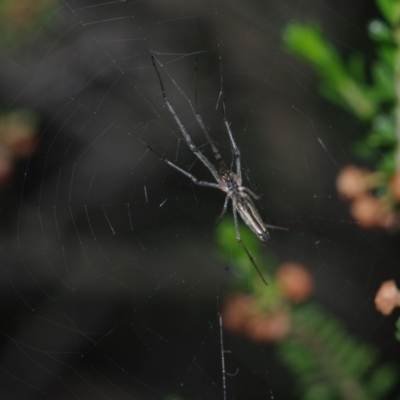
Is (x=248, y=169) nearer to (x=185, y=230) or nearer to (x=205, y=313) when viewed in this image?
(x=185, y=230)

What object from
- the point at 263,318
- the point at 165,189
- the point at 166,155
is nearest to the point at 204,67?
the point at 166,155

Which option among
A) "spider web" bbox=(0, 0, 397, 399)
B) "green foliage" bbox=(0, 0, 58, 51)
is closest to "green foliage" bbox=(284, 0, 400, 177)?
"green foliage" bbox=(0, 0, 58, 51)

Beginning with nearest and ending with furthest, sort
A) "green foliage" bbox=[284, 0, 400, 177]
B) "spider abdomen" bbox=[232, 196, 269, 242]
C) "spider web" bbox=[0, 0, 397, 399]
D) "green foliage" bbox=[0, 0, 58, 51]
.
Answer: "green foliage" bbox=[284, 0, 400, 177] → "green foliage" bbox=[0, 0, 58, 51] → "spider abdomen" bbox=[232, 196, 269, 242] → "spider web" bbox=[0, 0, 397, 399]

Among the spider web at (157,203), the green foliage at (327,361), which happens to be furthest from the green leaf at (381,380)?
the spider web at (157,203)

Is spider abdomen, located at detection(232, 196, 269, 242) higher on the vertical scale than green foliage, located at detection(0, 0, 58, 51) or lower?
lower

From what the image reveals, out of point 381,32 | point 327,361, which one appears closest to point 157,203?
point 327,361

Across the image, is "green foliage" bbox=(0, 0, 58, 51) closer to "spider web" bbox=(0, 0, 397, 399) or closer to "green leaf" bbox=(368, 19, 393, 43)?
"spider web" bbox=(0, 0, 397, 399)

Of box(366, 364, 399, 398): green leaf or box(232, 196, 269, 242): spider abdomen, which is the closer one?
box(366, 364, 399, 398): green leaf

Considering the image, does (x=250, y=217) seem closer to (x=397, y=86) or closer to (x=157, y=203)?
(x=157, y=203)
